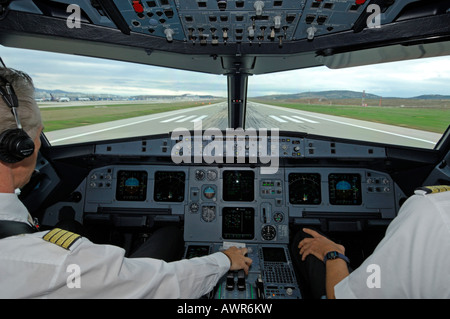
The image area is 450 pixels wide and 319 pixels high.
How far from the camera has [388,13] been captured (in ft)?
5.20

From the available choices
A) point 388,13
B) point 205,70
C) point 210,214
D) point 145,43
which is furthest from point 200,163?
point 388,13

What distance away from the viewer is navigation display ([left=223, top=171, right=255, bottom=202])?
2996 millimetres

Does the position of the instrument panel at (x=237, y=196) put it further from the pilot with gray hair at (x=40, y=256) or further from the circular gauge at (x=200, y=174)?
the pilot with gray hair at (x=40, y=256)

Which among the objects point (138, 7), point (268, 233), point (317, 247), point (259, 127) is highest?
point (138, 7)

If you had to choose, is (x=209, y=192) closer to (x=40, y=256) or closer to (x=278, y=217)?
(x=278, y=217)

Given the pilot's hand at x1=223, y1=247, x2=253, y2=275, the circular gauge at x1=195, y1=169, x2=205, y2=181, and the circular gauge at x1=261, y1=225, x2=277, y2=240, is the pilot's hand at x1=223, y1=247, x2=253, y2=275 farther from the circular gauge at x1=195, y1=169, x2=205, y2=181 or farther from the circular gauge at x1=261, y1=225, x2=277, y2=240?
the circular gauge at x1=195, y1=169, x2=205, y2=181

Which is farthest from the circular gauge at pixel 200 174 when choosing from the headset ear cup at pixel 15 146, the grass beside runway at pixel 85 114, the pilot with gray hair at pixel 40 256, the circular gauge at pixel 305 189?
the headset ear cup at pixel 15 146

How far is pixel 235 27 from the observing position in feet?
5.85

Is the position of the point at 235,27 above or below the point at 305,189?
above

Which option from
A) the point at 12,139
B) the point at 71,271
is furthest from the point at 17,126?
the point at 71,271

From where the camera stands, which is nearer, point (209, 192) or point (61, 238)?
point (61, 238)

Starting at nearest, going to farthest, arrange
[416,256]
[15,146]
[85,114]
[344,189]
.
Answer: [416,256], [15,146], [85,114], [344,189]

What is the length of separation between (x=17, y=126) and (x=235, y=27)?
1.44 metres

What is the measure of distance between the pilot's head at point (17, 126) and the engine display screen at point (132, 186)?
6.93 ft
